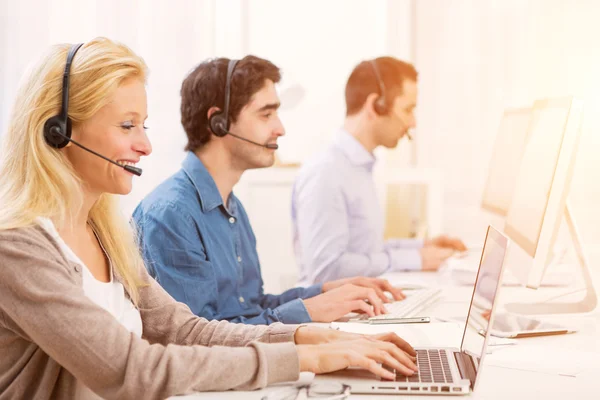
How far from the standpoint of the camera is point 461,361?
121 centimetres

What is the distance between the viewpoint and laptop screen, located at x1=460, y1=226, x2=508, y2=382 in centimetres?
113

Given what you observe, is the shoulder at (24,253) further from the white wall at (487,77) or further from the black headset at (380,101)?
the white wall at (487,77)

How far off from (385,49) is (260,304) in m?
2.12

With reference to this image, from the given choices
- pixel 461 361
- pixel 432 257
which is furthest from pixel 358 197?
pixel 461 361

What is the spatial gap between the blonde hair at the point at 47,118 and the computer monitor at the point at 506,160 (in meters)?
1.29

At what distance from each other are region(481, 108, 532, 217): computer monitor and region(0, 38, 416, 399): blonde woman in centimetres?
117

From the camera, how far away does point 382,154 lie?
12.1 ft

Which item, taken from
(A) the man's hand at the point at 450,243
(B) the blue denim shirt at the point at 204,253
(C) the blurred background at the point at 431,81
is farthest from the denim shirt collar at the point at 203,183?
(C) the blurred background at the point at 431,81

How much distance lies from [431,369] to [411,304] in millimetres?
640

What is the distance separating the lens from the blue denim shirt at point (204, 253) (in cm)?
166

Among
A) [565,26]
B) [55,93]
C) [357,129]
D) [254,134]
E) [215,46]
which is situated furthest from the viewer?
[565,26]

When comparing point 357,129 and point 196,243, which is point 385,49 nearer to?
point 357,129

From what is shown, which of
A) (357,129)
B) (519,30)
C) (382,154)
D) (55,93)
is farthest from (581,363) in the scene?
(519,30)

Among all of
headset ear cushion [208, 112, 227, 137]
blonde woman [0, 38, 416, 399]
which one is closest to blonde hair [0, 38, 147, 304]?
blonde woman [0, 38, 416, 399]
